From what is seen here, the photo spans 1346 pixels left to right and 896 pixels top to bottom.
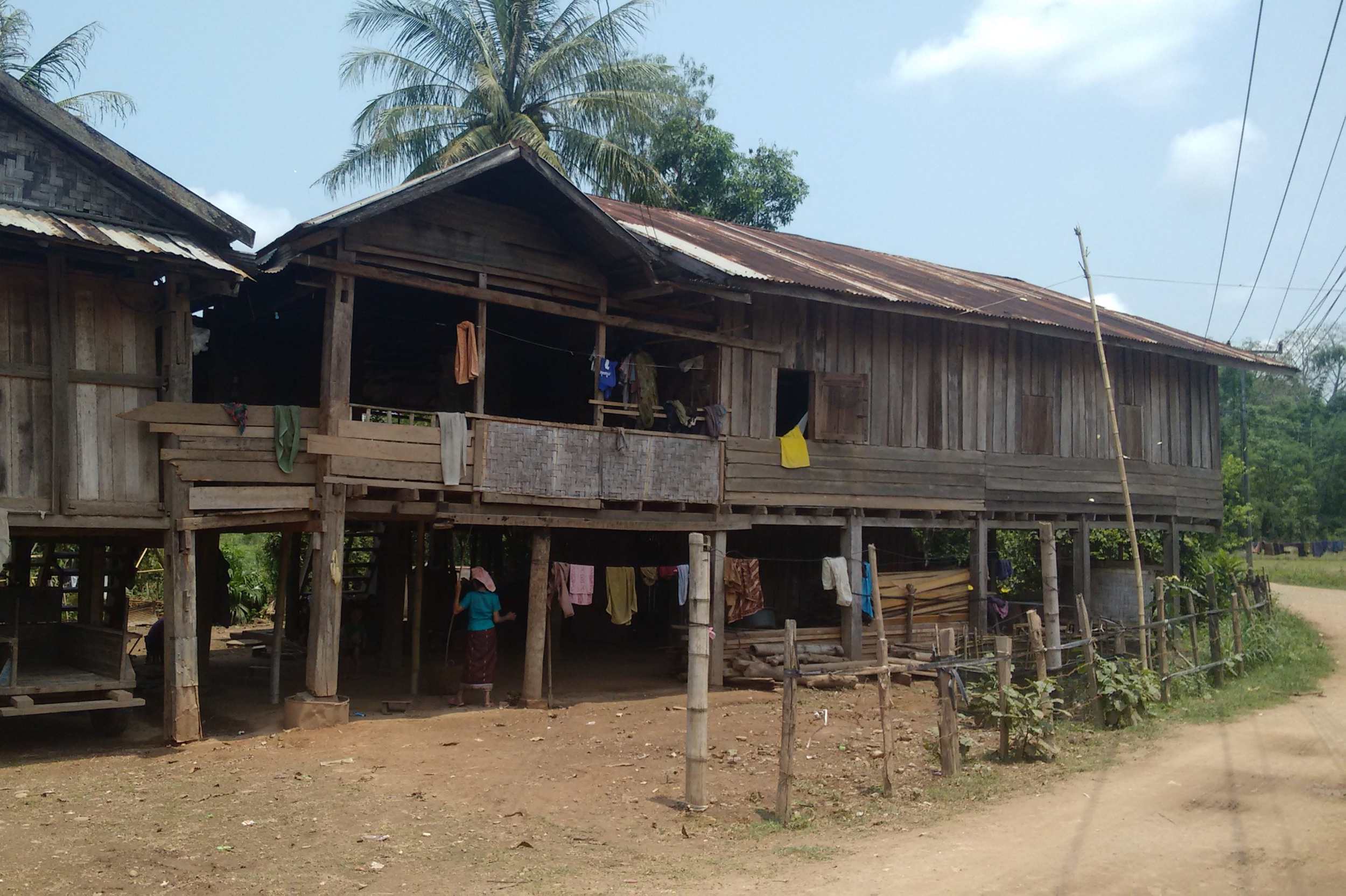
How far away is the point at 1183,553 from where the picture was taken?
78.3ft

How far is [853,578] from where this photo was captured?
16.8 m

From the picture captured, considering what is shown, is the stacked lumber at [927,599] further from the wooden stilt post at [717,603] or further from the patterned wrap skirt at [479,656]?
the patterned wrap skirt at [479,656]

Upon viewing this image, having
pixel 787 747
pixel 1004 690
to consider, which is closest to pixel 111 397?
pixel 787 747

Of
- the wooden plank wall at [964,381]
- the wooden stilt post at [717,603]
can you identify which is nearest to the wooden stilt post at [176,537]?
the wooden stilt post at [717,603]

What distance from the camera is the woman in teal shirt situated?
13.9m

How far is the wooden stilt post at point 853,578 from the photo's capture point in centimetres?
1688

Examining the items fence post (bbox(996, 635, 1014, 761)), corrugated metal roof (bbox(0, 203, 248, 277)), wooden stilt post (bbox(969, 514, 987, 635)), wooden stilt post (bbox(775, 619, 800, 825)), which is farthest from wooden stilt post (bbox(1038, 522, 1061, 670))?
corrugated metal roof (bbox(0, 203, 248, 277))

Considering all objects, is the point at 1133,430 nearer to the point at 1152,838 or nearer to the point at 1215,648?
the point at 1215,648

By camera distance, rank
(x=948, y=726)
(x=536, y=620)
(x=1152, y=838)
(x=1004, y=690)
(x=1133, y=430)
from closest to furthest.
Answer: (x=1152, y=838) < (x=948, y=726) < (x=1004, y=690) < (x=536, y=620) < (x=1133, y=430)

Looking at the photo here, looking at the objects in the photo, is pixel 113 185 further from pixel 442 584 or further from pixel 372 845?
pixel 442 584

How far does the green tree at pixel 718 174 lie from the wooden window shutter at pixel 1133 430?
41.9ft

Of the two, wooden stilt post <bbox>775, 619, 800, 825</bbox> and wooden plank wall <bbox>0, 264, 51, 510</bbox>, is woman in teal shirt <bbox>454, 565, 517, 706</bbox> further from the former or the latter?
wooden stilt post <bbox>775, 619, 800, 825</bbox>

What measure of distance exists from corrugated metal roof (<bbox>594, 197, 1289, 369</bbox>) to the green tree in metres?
8.53

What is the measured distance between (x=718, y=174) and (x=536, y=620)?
19.1 m
